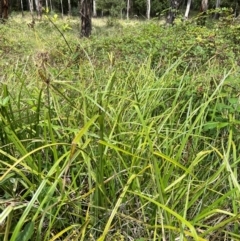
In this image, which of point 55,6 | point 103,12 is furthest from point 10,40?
point 55,6

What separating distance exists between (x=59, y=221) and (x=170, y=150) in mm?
491

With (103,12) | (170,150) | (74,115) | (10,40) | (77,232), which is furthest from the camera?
(103,12)

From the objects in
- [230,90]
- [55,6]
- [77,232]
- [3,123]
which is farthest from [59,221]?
[55,6]

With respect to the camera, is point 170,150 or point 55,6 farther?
point 55,6

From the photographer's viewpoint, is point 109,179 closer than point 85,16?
Yes

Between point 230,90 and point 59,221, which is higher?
point 230,90

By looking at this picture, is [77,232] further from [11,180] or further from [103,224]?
[11,180]

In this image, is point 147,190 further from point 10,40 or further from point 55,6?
point 55,6

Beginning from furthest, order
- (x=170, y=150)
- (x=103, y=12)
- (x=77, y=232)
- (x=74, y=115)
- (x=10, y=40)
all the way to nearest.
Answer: (x=103, y=12)
(x=10, y=40)
(x=74, y=115)
(x=170, y=150)
(x=77, y=232)

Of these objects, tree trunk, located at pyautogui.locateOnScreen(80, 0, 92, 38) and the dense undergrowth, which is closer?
the dense undergrowth

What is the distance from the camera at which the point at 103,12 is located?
30.5m

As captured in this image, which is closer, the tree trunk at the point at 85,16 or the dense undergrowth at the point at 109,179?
the dense undergrowth at the point at 109,179

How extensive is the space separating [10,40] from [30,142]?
4921 millimetres

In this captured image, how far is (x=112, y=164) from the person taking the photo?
3.61 ft
